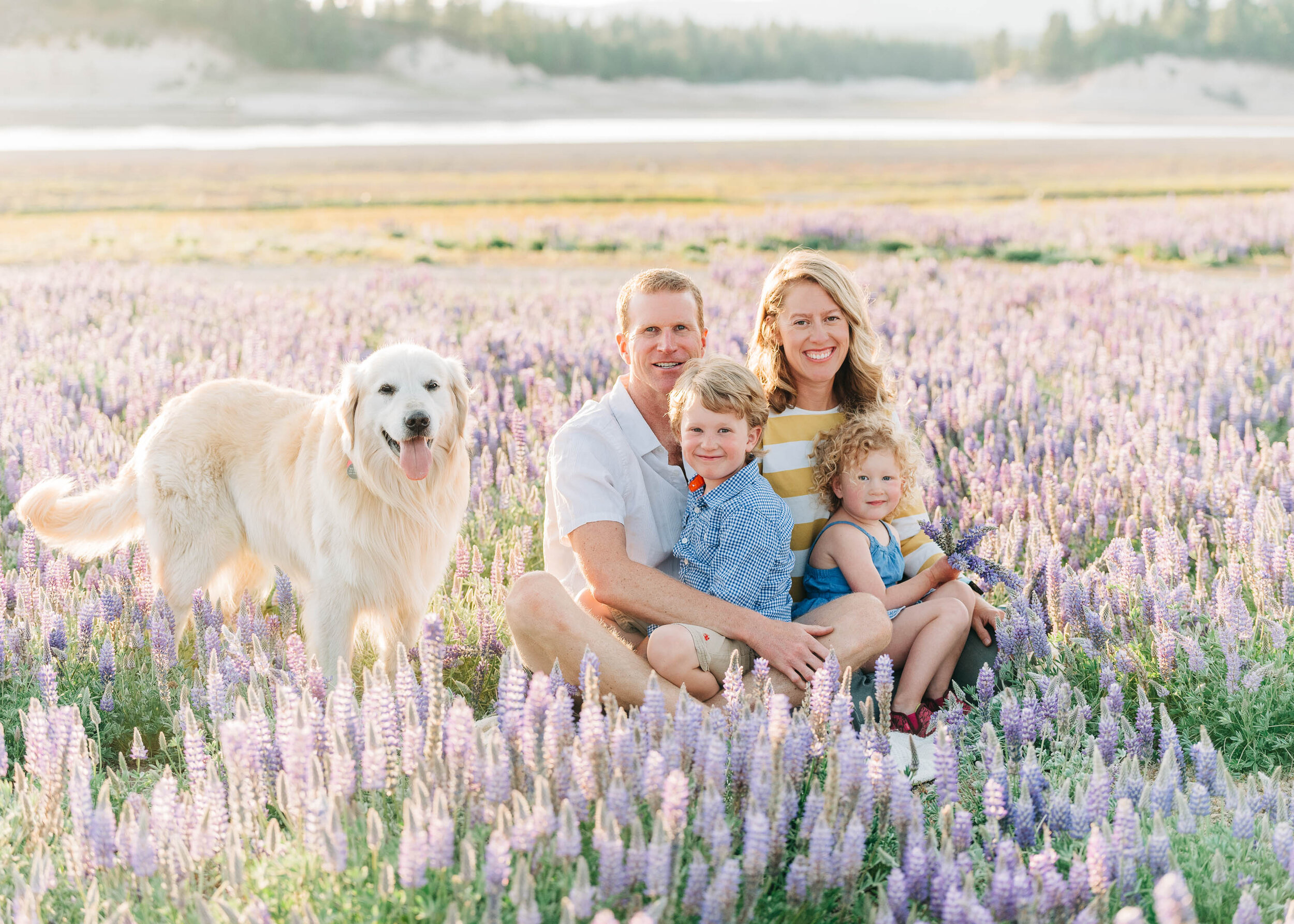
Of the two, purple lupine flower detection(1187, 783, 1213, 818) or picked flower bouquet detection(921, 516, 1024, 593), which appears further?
picked flower bouquet detection(921, 516, 1024, 593)

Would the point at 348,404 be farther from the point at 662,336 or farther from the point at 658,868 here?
the point at 658,868

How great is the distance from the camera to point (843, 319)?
171 inches

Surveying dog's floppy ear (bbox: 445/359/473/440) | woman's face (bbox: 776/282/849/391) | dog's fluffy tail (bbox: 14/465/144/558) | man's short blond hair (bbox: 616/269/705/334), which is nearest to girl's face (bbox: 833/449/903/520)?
woman's face (bbox: 776/282/849/391)

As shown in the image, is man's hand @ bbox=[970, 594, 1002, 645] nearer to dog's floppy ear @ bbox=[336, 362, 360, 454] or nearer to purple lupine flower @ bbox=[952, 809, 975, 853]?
purple lupine flower @ bbox=[952, 809, 975, 853]

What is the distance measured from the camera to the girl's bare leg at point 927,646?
12.8ft

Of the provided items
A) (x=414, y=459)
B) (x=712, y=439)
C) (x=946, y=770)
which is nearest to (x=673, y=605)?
(x=712, y=439)

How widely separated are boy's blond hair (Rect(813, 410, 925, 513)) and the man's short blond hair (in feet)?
2.36

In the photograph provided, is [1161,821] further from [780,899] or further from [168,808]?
[168,808]

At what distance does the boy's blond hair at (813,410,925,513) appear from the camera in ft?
13.2

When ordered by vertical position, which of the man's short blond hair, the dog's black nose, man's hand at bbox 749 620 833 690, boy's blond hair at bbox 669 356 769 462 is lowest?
man's hand at bbox 749 620 833 690

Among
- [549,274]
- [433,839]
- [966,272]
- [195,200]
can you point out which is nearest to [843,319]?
[433,839]

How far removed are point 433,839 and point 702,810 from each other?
1.95 feet

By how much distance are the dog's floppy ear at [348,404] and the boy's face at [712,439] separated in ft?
4.28

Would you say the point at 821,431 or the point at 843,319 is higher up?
the point at 843,319
